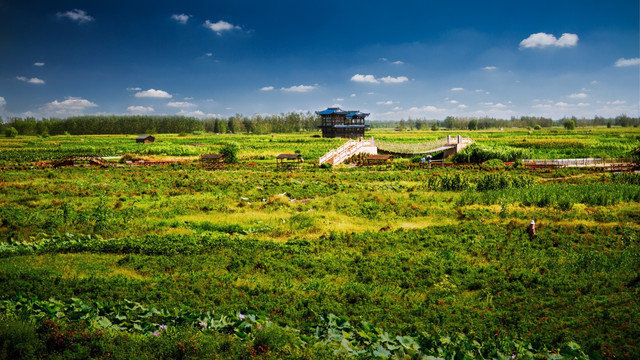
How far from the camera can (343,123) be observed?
95.8 metres

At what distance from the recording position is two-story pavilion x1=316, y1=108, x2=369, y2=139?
93.8 meters

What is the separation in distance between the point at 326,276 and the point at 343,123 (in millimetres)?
85869

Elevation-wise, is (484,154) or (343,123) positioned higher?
(343,123)

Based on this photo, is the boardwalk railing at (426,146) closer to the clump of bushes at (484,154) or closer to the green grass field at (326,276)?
the clump of bushes at (484,154)

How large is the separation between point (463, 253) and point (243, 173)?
29.2 metres

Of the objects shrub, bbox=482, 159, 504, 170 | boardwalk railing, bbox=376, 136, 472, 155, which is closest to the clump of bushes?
boardwalk railing, bbox=376, 136, 472, 155

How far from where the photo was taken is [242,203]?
22.8 m

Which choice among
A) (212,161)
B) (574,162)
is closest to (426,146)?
(574,162)

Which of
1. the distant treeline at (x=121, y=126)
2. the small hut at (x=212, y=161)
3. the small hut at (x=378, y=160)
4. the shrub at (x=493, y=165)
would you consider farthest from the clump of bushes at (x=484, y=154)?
the distant treeline at (x=121, y=126)

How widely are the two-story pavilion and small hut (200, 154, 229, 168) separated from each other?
4584 cm

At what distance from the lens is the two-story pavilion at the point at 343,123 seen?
9375 cm

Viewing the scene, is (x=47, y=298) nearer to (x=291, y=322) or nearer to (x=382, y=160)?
(x=291, y=322)

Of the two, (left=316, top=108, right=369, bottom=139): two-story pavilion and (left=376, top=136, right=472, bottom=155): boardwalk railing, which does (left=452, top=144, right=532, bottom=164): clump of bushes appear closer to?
(left=376, top=136, right=472, bottom=155): boardwalk railing

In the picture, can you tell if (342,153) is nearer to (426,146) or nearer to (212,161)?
(426,146)
